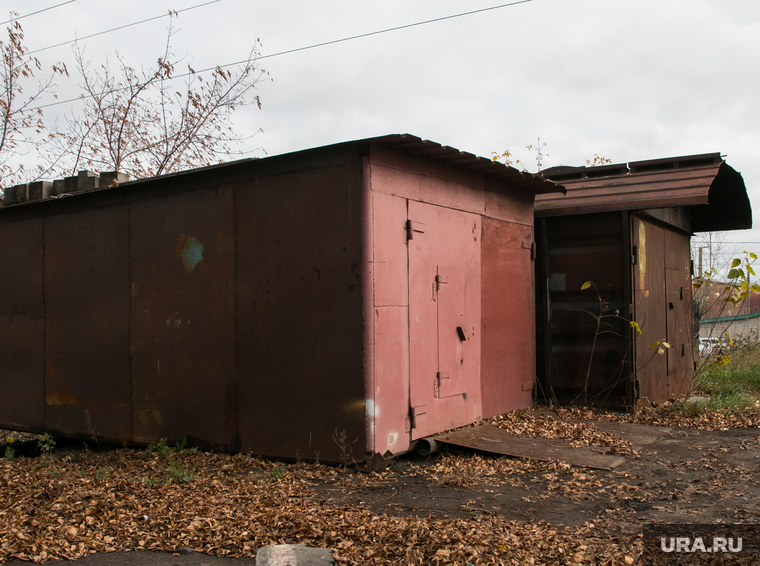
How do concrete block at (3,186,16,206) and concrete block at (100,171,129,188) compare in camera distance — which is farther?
concrete block at (3,186,16,206)

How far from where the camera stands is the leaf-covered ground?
3855mm

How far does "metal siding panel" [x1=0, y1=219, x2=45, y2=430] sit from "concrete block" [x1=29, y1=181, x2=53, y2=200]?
1.07 feet

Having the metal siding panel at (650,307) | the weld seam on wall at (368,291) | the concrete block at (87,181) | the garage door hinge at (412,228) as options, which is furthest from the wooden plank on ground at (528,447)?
the concrete block at (87,181)

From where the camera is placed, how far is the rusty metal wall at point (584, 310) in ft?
27.3

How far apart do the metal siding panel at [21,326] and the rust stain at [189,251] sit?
2.49 meters

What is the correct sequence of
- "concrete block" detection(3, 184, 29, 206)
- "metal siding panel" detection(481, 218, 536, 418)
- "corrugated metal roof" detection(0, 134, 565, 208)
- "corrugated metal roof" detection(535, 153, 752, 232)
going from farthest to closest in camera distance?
"concrete block" detection(3, 184, 29, 206) → "corrugated metal roof" detection(535, 153, 752, 232) → "metal siding panel" detection(481, 218, 536, 418) → "corrugated metal roof" detection(0, 134, 565, 208)

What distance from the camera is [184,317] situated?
695 centimetres

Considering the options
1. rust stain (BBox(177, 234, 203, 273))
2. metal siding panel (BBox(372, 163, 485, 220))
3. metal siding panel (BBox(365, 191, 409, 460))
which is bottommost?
metal siding panel (BBox(365, 191, 409, 460))

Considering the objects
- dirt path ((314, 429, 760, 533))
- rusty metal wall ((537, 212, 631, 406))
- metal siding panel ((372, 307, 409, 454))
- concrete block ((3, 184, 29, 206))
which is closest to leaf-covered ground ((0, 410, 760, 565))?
dirt path ((314, 429, 760, 533))

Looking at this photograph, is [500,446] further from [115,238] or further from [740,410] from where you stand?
[115,238]

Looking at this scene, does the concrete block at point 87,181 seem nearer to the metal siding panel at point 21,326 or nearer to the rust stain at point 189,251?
the metal siding panel at point 21,326
